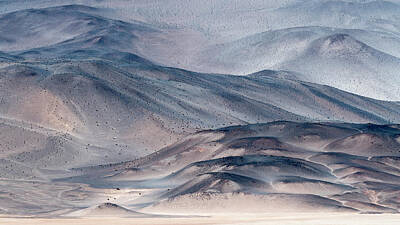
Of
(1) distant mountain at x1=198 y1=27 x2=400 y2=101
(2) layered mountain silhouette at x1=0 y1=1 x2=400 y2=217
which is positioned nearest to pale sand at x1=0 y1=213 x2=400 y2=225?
(2) layered mountain silhouette at x1=0 y1=1 x2=400 y2=217

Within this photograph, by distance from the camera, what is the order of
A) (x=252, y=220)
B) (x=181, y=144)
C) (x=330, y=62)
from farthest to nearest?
(x=330, y=62), (x=181, y=144), (x=252, y=220)

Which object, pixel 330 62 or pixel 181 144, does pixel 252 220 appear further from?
pixel 330 62

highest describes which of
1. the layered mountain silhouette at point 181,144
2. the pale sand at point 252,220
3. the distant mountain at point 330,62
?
the distant mountain at point 330,62

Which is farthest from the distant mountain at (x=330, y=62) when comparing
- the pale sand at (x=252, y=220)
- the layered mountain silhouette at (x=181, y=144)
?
the pale sand at (x=252, y=220)

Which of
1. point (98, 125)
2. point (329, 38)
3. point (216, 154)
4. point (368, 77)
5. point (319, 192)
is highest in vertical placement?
point (329, 38)

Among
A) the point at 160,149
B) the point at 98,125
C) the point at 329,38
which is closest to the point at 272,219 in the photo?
the point at 160,149

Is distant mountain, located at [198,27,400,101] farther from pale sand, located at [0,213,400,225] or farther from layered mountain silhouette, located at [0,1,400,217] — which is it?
pale sand, located at [0,213,400,225]

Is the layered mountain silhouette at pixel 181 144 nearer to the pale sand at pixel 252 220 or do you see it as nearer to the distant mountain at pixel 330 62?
the pale sand at pixel 252 220

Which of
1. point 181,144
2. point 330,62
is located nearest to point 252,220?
point 181,144

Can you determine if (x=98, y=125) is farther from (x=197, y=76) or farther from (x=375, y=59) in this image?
(x=375, y=59)

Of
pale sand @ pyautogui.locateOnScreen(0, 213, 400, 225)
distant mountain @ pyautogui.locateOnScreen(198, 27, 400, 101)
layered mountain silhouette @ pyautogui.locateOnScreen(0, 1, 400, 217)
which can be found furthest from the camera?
distant mountain @ pyautogui.locateOnScreen(198, 27, 400, 101)

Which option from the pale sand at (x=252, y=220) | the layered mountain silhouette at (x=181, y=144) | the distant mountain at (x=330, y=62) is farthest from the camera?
the distant mountain at (x=330, y=62)
